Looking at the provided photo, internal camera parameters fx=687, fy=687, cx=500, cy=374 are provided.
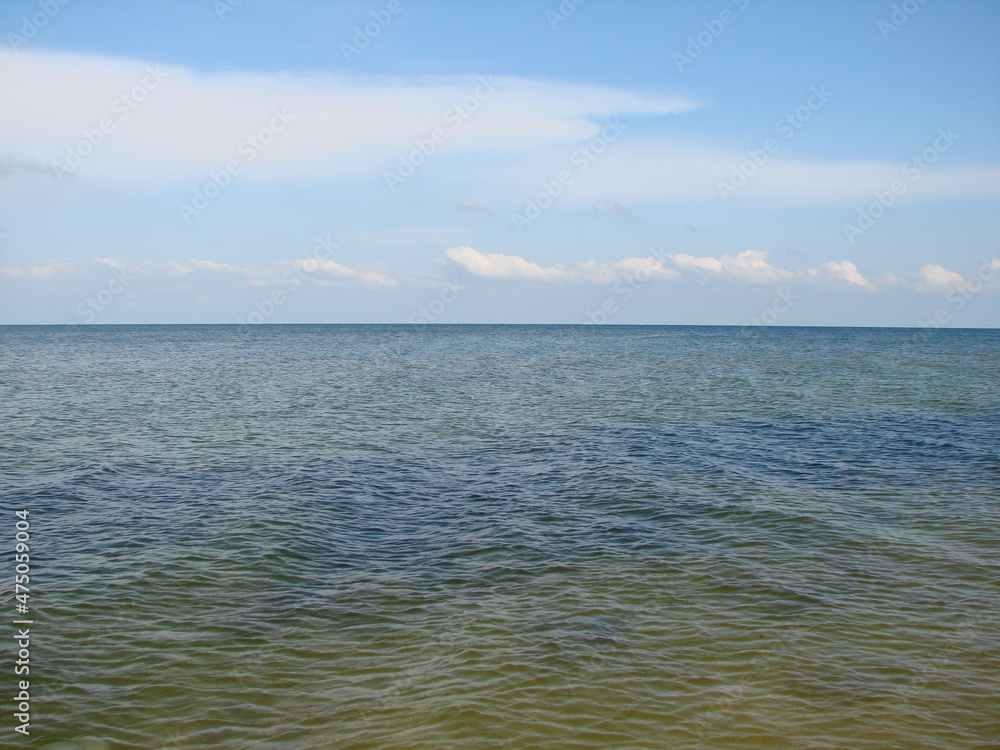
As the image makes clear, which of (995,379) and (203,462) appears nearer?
(203,462)

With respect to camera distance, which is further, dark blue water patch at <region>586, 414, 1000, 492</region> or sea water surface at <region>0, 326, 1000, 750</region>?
dark blue water patch at <region>586, 414, 1000, 492</region>

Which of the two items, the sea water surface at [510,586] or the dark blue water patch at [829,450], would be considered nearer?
the sea water surface at [510,586]

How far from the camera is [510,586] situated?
12289 millimetres

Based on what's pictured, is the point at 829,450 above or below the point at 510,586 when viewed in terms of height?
above

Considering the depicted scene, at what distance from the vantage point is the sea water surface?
8219 millimetres

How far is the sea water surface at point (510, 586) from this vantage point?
27.0 feet

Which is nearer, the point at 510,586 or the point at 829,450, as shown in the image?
the point at 510,586

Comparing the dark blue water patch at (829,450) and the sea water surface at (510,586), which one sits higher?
the dark blue water patch at (829,450)

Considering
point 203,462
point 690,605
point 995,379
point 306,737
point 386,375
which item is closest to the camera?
point 306,737

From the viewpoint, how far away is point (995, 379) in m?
53.8

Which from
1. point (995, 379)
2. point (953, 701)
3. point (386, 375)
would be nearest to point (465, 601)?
point (953, 701)

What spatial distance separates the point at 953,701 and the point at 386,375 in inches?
2086

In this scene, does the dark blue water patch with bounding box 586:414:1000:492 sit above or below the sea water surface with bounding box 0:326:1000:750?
above

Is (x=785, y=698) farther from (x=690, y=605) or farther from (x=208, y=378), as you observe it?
(x=208, y=378)
